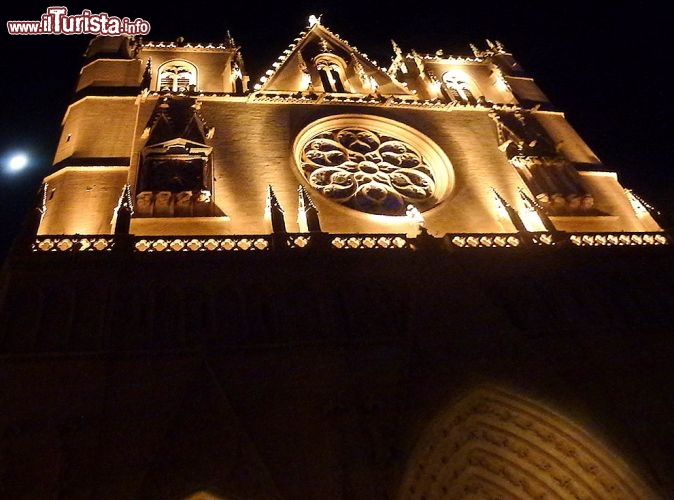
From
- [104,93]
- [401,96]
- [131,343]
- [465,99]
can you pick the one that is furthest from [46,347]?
[465,99]

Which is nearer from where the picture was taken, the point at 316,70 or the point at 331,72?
the point at 316,70

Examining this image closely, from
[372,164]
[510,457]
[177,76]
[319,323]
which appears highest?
Result: [177,76]

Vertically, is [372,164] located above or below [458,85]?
below

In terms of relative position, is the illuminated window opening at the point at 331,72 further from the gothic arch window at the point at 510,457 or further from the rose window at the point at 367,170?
the gothic arch window at the point at 510,457

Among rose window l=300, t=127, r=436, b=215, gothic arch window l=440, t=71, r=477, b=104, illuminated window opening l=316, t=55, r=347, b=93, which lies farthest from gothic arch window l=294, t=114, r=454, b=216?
gothic arch window l=440, t=71, r=477, b=104

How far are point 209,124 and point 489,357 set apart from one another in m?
9.98

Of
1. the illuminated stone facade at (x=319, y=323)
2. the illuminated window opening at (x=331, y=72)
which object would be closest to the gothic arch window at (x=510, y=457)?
the illuminated stone facade at (x=319, y=323)

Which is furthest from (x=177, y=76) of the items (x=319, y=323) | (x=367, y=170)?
(x=319, y=323)

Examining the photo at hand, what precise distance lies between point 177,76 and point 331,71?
5205mm

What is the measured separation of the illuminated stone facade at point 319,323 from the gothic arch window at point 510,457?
36 millimetres

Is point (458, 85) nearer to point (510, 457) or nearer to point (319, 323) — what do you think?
point (319, 323)

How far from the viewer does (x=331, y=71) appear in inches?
848

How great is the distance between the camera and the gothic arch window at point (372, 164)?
15.5 metres

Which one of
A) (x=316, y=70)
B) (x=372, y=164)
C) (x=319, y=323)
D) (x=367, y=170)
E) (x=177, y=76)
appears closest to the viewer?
(x=319, y=323)
